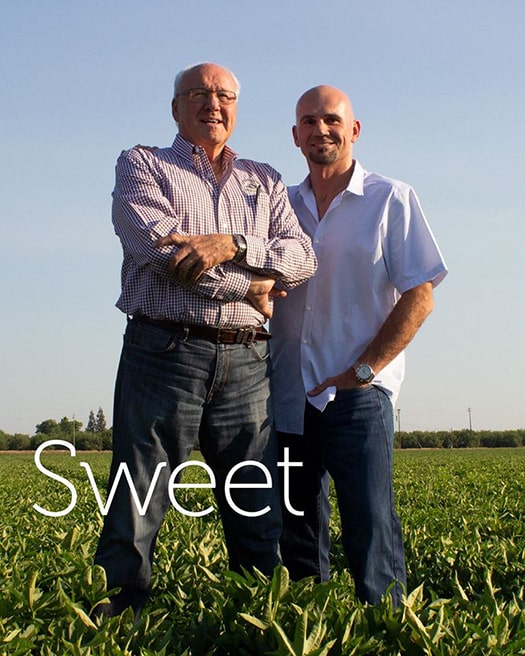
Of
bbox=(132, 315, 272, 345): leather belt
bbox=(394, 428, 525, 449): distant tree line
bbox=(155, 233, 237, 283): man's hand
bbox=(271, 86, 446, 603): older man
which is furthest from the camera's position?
bbox=(394, 428, 525, 449): distant tree line

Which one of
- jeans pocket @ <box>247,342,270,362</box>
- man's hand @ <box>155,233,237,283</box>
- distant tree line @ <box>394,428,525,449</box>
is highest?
distant tree line @ <box>394,428,525,449</box>

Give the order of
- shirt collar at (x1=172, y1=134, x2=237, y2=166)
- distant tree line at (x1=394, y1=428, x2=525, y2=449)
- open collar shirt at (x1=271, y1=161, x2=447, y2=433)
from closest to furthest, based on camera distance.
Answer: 1. shirt collar at (x1=172, y1=134, x2=237, y2=166)
2. open collar shirt at (x1=271, y1=161, x2=447, y2=433)
3. distant tree line at (x1=394, y1=428, x2=525, y2=449)

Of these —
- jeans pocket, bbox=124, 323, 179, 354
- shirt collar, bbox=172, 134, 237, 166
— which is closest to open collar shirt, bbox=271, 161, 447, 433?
shirt collar, bbox=172, 134, 237, 166

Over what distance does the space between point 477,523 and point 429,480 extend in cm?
781

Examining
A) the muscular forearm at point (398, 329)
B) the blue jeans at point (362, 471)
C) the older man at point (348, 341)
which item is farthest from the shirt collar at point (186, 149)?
the blue jeans at point (362, 471)

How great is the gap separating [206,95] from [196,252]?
0.73m

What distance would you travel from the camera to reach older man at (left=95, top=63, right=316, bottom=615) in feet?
11.0

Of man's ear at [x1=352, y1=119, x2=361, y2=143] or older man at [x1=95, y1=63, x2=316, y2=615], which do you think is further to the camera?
man's ear at [x1=352, y1=119, x2=361, y2=143]

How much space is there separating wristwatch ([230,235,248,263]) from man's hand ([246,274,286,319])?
12 cm

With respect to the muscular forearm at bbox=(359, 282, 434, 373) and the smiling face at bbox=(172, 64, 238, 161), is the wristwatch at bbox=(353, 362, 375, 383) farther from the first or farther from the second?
the smiling face at bbox=(172, 64, 238, 161)

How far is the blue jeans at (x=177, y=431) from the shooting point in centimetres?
334

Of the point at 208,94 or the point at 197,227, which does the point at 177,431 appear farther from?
the point at 208,94

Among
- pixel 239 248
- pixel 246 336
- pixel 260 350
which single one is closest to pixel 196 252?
pixel 239 248

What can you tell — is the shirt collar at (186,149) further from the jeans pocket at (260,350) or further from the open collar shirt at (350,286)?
the jeans pocket at (260,350)
